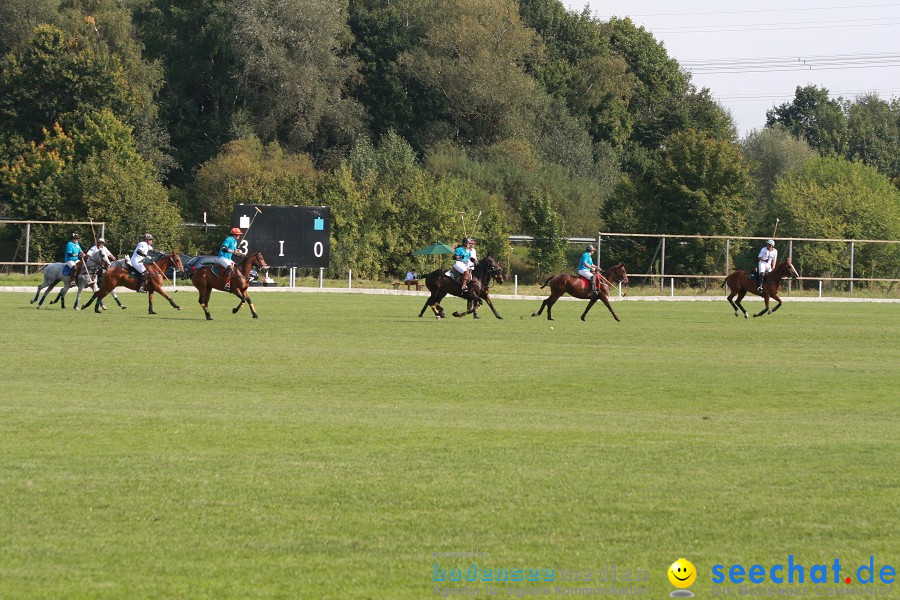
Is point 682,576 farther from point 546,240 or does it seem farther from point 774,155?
point 774,155

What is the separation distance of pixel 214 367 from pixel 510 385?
14.0 feet

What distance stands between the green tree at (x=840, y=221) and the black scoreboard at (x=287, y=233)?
24477 millimetres

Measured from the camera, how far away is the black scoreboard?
164 ft

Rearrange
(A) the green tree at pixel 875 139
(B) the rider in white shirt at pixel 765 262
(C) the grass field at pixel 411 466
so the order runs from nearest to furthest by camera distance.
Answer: (C) the grass field at pixel 411 466 → (B) the rider in white shirt at pixel 765 262 → (A) the green tree at pixel 875 139

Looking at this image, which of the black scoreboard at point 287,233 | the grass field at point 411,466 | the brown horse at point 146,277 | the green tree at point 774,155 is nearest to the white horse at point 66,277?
the brown horse at point 146,277

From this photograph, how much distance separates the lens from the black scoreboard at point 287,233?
1971 inches

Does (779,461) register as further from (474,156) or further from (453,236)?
(474,156)

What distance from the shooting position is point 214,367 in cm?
1756

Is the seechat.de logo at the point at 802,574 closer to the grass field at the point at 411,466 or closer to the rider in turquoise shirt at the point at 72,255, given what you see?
the grass field at the point at 411,466

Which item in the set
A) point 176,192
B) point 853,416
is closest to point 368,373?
point 853,416

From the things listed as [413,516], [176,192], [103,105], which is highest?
[103,105]

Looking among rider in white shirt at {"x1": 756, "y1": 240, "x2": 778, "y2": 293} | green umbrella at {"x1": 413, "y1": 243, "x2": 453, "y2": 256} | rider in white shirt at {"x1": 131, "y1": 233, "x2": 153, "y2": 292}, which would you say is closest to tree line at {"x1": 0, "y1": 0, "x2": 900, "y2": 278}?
green umbrella at {"x1": 413, "y1": 243, "x2": 453, "y2": 256}

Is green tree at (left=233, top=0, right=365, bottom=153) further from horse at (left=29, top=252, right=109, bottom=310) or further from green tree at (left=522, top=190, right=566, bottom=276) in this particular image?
horse at (left=29, top=252, right=109, bottom=310)

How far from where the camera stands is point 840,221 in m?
68.2
